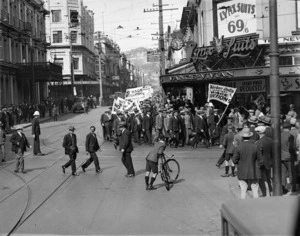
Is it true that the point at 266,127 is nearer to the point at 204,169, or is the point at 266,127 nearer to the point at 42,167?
the point at 204,169

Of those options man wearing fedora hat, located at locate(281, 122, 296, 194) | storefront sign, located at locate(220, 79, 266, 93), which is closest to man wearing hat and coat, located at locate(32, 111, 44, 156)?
→ man wearing fedora hat, located at locate(281, 122, 296, 194)

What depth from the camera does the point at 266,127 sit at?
11711mm

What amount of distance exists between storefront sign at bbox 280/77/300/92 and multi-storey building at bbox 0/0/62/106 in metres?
22.5

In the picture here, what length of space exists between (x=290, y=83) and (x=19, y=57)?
30.8 m

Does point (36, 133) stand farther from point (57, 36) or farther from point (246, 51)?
point (57, 36)

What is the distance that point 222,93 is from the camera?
19.1 metres

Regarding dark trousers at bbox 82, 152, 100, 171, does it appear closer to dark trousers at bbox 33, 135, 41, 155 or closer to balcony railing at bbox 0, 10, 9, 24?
dark trousers at bbox 33, 135, 41, 155

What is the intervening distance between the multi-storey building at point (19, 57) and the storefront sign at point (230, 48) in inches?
674

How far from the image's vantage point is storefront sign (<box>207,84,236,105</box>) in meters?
18.7

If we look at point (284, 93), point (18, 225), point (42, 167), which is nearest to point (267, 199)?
point (18, 225)

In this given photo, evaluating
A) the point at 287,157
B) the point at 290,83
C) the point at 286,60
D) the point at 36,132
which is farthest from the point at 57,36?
the point at 287,157

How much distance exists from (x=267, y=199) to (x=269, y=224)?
823 mm

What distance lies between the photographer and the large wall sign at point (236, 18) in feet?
82.5

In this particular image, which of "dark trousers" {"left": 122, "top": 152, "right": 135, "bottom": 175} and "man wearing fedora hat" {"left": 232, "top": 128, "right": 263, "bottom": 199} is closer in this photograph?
"man wearing fedora hat" {"left": 232, "top": 128, "right": 263, "bottom": 199}
